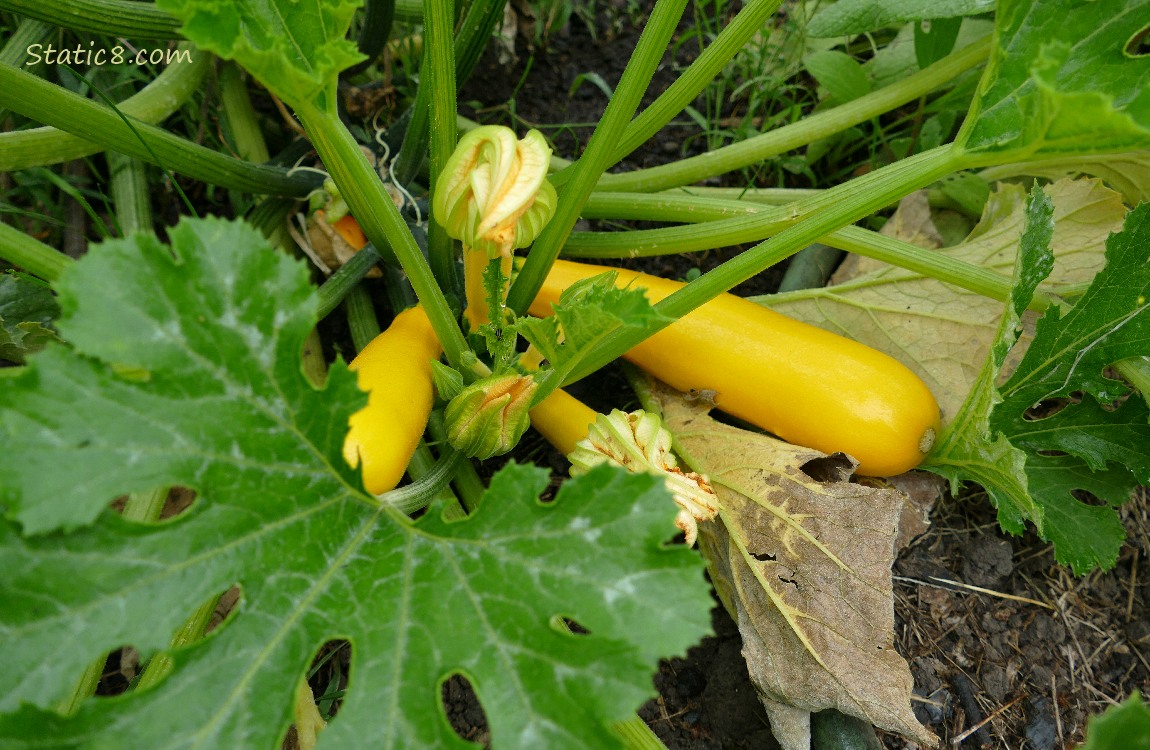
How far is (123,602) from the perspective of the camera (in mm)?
964

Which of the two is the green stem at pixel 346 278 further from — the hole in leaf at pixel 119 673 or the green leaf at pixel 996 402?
the green leaf at pixel 996 402

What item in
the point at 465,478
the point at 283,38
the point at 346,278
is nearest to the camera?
the point at 283,38

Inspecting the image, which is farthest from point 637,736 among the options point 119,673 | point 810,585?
point 119,673

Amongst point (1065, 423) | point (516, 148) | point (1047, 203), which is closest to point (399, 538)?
point (516, 148)

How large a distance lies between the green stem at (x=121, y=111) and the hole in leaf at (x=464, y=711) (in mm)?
1146

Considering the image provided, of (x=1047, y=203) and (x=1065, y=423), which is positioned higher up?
(x=1047, y=203)

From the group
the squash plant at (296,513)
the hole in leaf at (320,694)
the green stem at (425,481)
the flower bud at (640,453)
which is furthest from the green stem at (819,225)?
the hole in leaf at (320,694)

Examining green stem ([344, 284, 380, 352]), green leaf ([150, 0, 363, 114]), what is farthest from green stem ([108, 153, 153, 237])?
green leaf ([150, 0, 363, 114])

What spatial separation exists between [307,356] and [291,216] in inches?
13.3

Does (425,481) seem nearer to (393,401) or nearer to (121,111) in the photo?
(393,401)

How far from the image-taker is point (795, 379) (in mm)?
1646

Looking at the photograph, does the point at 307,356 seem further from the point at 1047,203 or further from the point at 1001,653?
the point at 1001,653

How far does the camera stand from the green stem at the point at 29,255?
1319 mm

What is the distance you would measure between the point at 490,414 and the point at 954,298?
1.04 meters
